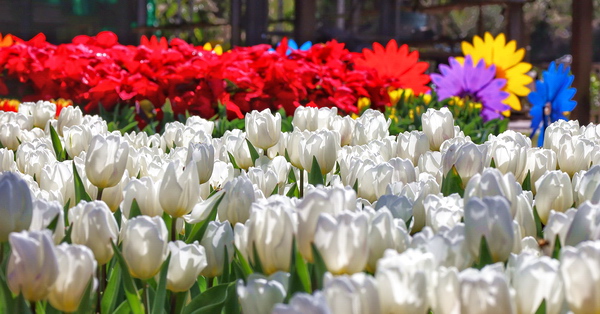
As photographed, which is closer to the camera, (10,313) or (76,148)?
(10,313)

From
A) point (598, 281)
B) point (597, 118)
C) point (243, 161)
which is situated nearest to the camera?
point (598, 281)

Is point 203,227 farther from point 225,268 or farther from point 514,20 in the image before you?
point 514,20

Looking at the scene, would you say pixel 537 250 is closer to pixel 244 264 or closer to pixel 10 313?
pixel 244 264

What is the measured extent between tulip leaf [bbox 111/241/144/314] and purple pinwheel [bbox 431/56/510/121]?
11.7ft

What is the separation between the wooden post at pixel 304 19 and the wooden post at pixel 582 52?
316 cm

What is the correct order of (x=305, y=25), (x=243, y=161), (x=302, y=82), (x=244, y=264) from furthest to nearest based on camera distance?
(x=305, y=25), (x=302, y=82), (x=243, y=161), (x=244, y=264)

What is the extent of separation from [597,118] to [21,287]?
646 inches

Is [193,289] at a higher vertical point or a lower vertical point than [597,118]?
higher

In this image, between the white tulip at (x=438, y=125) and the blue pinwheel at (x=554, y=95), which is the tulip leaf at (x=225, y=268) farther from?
the blue pinwheel at (x=554, y=95)

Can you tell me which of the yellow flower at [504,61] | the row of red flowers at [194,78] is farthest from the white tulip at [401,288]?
the yellow flower at [504,61]

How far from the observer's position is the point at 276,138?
1.98 meters

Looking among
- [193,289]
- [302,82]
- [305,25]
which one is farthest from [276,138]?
[305,25]

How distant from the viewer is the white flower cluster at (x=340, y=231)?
0.81 m

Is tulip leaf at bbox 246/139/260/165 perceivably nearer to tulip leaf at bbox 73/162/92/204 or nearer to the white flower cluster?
the white flower cluster
